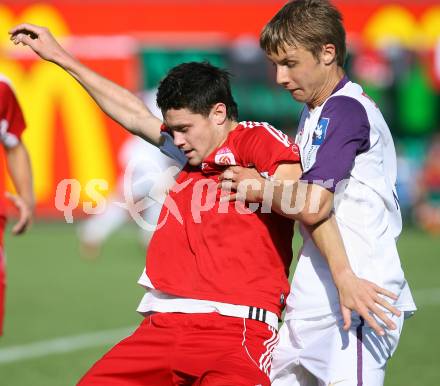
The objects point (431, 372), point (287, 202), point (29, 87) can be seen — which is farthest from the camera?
point (29, 87)

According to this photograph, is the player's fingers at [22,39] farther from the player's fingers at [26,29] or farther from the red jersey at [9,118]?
the red jersey at [9,118]

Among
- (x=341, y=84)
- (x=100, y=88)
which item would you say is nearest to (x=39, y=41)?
(x=100, y=88)

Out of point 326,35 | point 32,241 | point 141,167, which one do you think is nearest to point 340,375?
point 326,35

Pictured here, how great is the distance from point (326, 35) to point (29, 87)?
1351 cm

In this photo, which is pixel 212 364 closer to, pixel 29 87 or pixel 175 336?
pixel 175 336

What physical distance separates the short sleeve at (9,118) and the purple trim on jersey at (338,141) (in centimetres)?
241

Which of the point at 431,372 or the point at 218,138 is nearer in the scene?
the point at 218,138

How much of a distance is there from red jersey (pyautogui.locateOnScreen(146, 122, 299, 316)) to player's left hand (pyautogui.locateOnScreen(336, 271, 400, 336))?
40cm

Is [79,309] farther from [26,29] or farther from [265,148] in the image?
[265,148]

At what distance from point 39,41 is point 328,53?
4.98 ft

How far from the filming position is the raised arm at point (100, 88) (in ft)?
15.3

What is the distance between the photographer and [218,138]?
13.7 ft

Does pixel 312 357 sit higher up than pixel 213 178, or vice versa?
pixel 213 178

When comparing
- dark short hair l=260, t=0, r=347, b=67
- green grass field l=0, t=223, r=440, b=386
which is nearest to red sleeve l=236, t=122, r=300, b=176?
dark short hair l=260, t=0, r=347, b=67
